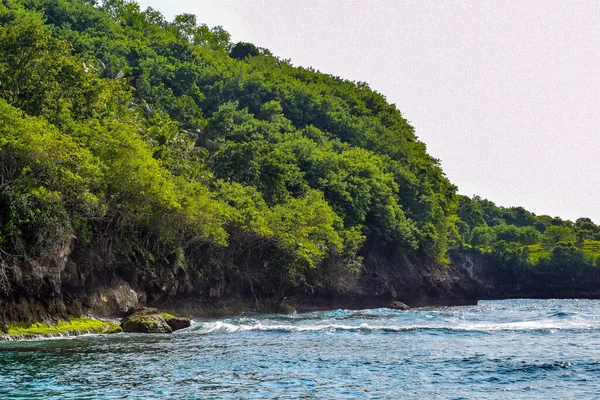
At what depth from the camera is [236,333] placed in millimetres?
32406

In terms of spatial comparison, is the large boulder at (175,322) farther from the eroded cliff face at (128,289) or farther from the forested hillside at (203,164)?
the forested hillside at (203,164)

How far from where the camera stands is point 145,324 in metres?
31.2

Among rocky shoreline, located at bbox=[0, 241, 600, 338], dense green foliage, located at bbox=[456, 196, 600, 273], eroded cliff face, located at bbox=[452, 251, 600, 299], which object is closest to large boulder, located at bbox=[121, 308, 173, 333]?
rocky shoreline, located at bbox=[0, 241, 600, 338]

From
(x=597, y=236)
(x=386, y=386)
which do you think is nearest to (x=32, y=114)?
(x=386, y=386)

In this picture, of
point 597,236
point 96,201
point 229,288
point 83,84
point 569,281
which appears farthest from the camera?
point 597,236

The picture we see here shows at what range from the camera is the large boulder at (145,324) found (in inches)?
1227

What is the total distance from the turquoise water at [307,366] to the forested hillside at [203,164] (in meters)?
7.93

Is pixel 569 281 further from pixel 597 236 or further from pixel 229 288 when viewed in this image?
pixel 229 288

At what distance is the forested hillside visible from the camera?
30859mm

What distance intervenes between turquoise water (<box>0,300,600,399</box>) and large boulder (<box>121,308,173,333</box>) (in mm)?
1527

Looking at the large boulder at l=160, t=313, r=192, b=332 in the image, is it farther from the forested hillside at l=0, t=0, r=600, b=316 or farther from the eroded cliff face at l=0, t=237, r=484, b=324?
the forested hillside at l=0, t=0, r=600, b=316

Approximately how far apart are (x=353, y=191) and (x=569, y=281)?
57878 millimetres

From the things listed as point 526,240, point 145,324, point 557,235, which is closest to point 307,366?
point 145,324

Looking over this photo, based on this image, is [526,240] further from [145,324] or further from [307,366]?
[307,366]
